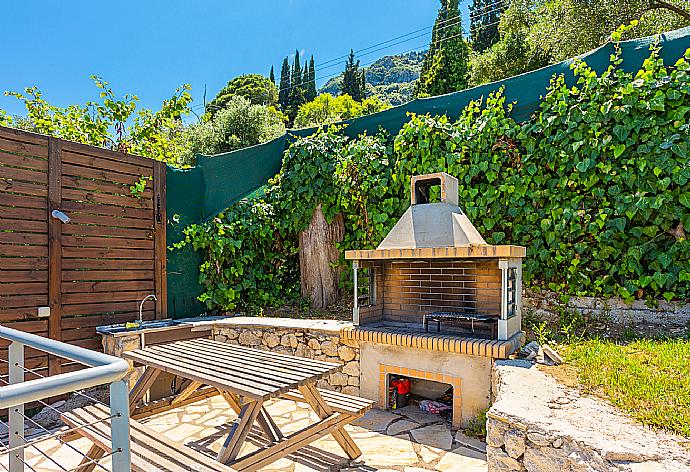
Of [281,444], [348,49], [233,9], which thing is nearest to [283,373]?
[281,444]

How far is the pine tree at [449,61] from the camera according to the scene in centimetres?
1731

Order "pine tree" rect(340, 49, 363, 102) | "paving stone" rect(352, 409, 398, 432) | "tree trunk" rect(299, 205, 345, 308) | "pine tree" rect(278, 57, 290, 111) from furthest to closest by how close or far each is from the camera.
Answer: "pine tree" rect(278, 57, 290, 111) → "pine tree" rect(340, 49, 363, 102) → "tree trunk" rect(299, 205, 345, 308) → "paving stone" rect(352, 409, 398, 432)

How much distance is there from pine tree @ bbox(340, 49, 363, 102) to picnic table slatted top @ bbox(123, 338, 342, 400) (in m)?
26.8

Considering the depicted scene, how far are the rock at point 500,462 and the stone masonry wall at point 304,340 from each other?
194 centimetres

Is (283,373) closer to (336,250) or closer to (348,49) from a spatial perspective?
(336,250)

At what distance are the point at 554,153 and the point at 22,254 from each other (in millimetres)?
5533

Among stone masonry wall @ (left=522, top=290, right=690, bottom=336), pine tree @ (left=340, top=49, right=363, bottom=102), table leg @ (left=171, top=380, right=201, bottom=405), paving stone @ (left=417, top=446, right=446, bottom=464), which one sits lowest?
paving stone @ (left=417, top=446, right=446, bottom=464)

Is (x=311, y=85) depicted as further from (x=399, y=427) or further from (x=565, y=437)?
(x=565, y=437)

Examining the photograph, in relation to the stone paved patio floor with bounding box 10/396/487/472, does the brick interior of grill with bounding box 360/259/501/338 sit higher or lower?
higher

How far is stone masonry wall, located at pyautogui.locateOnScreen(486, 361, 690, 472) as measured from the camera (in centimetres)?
196

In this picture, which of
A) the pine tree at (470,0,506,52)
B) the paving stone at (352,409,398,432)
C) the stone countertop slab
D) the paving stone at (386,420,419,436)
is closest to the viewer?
the paving stone at (386,420,419,436)

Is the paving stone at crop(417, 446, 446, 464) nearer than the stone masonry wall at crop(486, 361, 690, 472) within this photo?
No

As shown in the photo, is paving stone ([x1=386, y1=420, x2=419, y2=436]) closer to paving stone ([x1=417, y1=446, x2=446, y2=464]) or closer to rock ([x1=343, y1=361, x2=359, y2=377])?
paving stone ([x1=417, y1=446, x2=446, y2=464])

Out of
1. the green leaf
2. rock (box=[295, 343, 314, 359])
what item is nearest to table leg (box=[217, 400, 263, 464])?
rock (box=[295, 343, 314, 359])
